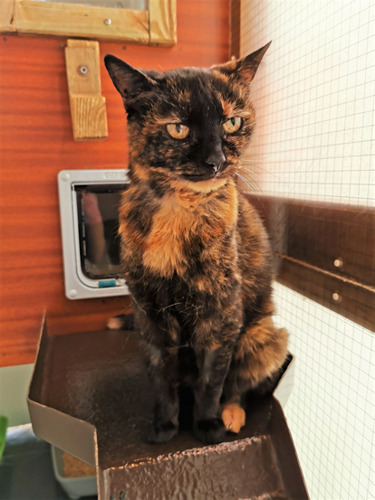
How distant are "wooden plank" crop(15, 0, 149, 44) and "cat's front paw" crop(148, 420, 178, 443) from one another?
1.10 metres

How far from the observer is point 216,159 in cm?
58

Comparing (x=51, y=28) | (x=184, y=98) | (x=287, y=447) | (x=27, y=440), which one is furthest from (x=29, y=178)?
(x=287, y=447)

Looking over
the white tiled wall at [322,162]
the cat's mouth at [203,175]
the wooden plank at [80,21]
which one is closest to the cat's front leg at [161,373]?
the cat's mouth at [203,175]

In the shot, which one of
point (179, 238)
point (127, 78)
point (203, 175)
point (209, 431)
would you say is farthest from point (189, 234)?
point (209, 431)

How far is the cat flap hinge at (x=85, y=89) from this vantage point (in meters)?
1.10

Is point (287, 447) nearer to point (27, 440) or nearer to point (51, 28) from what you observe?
point (27, 440)

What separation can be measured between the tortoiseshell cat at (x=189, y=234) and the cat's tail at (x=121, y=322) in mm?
434

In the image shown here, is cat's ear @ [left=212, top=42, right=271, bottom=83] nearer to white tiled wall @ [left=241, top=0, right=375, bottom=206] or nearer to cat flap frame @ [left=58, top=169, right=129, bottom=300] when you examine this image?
white tiled wall @ [left=241, top=0, right=375, bottom=206]

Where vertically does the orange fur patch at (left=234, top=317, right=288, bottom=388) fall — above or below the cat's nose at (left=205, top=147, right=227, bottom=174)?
below

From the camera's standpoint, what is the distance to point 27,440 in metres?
1.29

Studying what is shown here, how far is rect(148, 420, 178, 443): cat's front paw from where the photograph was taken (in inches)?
29.8

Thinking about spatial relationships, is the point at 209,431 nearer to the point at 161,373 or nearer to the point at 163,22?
the point at 161,373

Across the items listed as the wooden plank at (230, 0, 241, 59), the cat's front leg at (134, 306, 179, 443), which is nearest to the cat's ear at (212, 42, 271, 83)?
the cat's front leg at (134, 306, 179, 443)

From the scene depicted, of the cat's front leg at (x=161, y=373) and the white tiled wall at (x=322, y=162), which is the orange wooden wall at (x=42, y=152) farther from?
the cat's front leg at (x=161, y=373)
